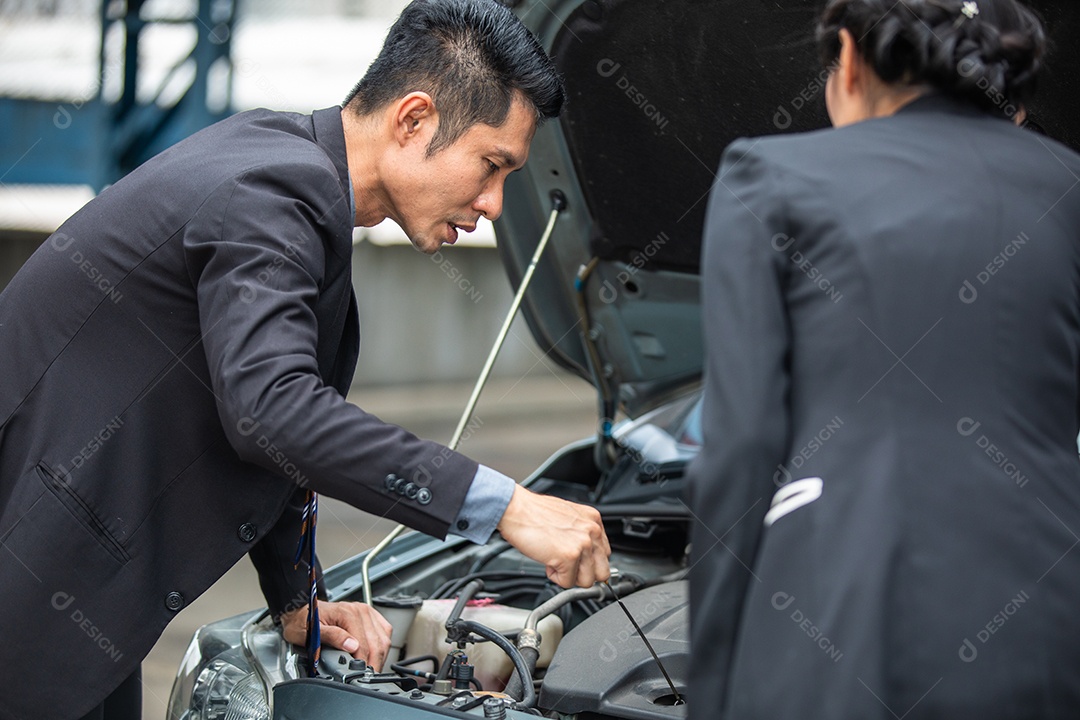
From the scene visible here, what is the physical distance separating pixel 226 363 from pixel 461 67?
640 mm

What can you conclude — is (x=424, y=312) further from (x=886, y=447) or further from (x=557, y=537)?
(x=886, y=447)

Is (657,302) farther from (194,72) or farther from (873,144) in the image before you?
(194,72)

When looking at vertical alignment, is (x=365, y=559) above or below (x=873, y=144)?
below

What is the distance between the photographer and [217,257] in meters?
1.51

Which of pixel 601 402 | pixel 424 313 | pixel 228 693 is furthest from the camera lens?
pixel 424 313

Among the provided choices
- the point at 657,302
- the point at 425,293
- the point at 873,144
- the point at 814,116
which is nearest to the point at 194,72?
the point at 425,293

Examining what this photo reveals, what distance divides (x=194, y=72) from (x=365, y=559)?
5.60 m

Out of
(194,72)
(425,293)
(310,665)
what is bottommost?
(425,293)

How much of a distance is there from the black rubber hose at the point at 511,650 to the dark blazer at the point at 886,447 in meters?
0.58

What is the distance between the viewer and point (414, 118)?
1.79 metres

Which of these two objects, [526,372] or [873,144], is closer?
[873,144]

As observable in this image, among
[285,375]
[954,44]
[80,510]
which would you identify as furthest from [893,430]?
[80,510]

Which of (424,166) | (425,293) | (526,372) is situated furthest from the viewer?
(526,372)

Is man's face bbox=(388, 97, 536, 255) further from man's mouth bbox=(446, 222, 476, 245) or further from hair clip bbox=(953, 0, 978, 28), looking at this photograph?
hair clip bbox=(953, 0, 978, 28)
